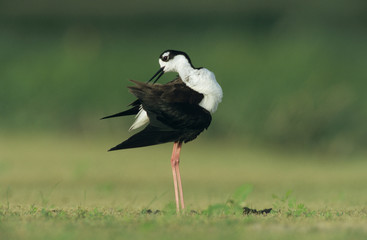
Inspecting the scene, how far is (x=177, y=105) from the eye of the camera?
546 centimetres

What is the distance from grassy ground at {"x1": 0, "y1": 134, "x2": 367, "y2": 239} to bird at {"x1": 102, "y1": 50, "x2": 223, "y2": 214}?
58cm

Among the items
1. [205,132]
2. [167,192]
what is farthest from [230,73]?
[167,192]

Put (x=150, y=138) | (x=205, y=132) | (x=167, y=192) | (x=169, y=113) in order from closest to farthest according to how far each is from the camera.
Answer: (x=150, y=138)
(x=169, y=113)
(x=167, y=192)
(x=205, y=132)

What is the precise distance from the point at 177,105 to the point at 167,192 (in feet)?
7.02

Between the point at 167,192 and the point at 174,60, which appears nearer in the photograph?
the point at 174,60

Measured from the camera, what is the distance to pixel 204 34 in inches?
Result: 565

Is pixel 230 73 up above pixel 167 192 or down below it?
above

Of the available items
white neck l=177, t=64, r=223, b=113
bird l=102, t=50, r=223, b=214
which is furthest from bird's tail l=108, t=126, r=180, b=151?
white neck l=177, t=64, r=223, b=113

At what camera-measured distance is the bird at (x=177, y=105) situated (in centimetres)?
539

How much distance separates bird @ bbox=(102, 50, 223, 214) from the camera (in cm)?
539

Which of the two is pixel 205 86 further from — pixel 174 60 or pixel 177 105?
pixel 174 60

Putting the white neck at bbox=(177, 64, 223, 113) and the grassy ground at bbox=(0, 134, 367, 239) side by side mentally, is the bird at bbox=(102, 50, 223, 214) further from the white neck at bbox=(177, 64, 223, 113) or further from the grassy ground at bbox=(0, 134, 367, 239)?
the grassy ground at bbox=(0, 134, 367, 239)

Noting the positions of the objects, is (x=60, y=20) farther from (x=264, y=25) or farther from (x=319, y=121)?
(x=319, y=121)

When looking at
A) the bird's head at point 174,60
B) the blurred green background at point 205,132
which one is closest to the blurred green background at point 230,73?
the blurred green background at point 205,132
